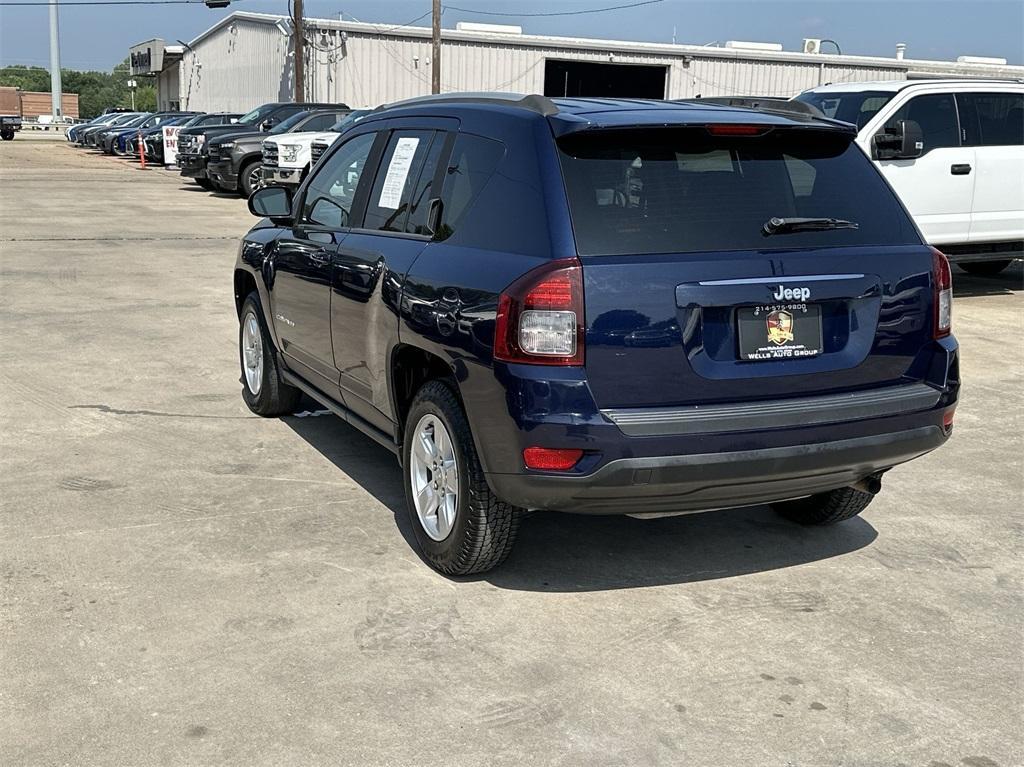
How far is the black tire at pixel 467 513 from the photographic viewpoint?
13.6 feet

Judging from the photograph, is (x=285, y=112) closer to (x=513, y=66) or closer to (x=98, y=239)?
(x=98, y=239)

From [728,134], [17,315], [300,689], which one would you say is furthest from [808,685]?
[17,315]

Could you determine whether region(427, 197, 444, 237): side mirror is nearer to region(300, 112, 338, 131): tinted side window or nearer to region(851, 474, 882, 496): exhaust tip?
region(851, 474, 882, 496): exhaust tip

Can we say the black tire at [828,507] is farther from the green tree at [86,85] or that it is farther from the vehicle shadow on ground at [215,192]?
the green tree at [86,85]

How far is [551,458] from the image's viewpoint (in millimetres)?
3811

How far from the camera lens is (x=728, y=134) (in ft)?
13.7

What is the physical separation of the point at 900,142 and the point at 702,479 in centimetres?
A: 827

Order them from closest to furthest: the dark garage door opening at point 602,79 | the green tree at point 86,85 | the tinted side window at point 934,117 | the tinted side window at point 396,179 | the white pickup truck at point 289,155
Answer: the tinted side window at point 396,179 < the tinted side window at point 934,117 < the white pickup truck at point 289,155 < the dark garage door opening at point 602,79 < the green tree at point 86,85

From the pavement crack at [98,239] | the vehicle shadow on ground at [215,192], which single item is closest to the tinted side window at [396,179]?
the pavement crack at [98,239]

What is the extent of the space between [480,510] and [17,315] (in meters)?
7.11

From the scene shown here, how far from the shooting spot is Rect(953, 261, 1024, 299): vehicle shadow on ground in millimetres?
12484

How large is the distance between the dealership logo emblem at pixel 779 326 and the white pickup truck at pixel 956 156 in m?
7.97

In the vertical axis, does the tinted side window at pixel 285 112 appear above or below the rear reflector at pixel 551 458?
above

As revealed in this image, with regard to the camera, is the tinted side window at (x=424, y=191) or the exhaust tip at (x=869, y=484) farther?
the tinted side window at (x=424, y=191)
